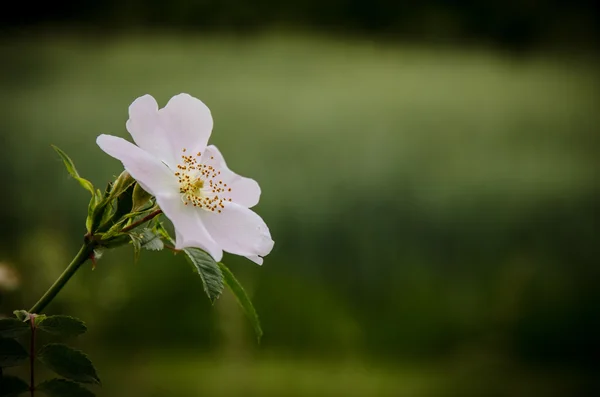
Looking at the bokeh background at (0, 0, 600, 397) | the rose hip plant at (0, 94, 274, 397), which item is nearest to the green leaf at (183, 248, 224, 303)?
the rose hip plant at (0, 94, 274, 397)

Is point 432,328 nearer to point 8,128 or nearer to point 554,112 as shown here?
point 554,112

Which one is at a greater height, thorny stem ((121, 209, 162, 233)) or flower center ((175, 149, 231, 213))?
flower center ((175, 149, 231, 213))


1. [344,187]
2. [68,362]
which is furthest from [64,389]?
[344,187]

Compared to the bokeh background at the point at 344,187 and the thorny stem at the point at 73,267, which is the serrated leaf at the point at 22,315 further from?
the bokeh background at the point at 344,187

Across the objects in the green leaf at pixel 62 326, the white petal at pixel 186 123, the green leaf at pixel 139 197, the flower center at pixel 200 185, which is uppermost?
the white petal at pixel 186 123

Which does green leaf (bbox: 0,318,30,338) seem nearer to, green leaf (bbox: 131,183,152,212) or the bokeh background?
green leaf (bbox: 131,183,152,212)

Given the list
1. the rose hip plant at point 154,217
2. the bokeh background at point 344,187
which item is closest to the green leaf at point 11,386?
the rose hip plant at point 154,217
